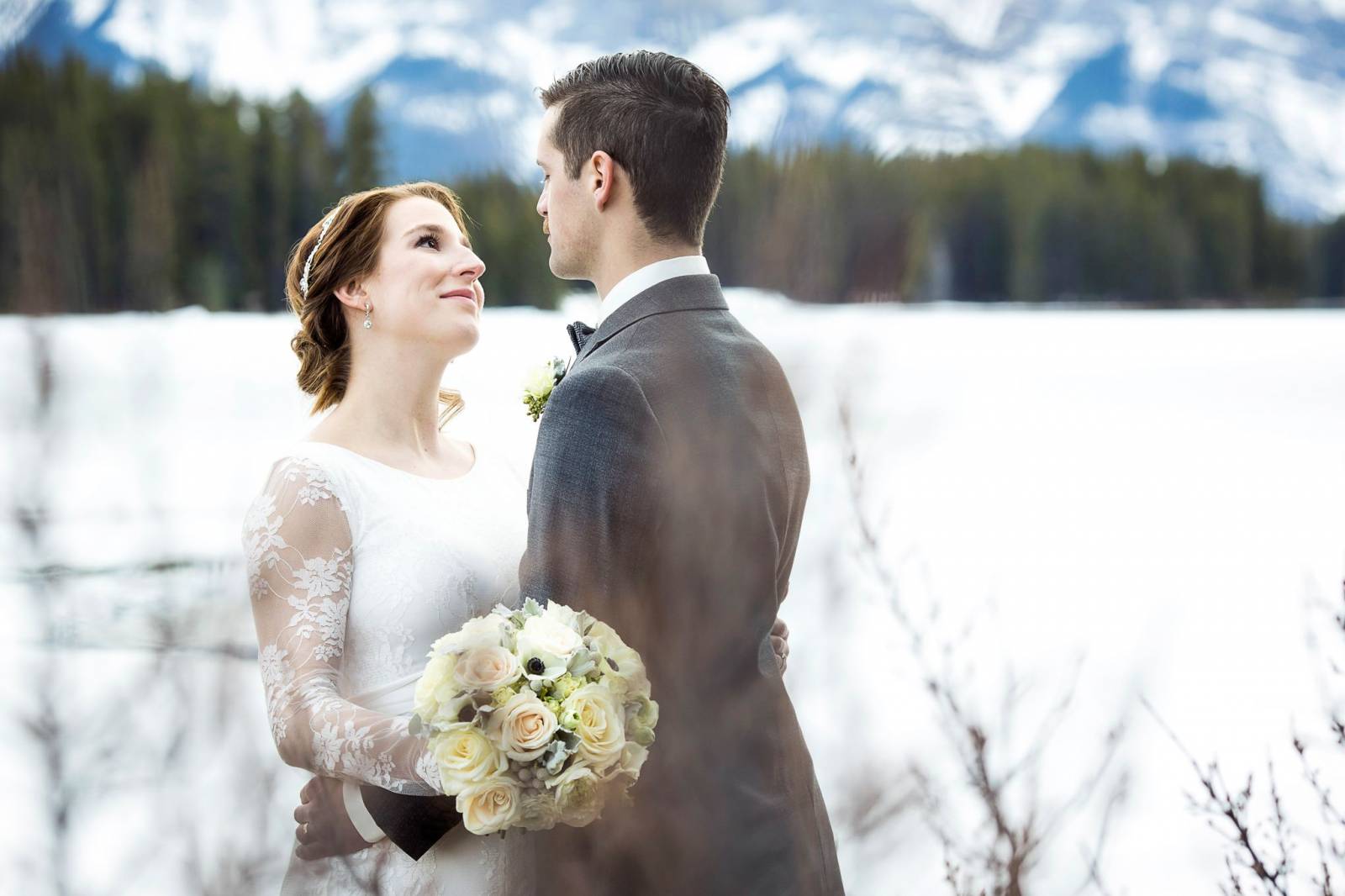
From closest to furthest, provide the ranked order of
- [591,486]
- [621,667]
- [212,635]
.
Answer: [212,635], [621,667], [591,486]

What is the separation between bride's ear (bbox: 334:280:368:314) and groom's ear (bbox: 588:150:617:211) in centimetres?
77

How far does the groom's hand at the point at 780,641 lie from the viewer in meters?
2.00

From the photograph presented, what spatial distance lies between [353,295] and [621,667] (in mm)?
1385

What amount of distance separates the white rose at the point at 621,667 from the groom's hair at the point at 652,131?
0.77 meters

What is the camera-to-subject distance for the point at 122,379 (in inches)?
40.5

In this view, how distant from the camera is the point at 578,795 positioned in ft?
5.05

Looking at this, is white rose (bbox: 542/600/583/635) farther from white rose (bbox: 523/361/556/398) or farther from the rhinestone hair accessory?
the rhinestone hair accessory

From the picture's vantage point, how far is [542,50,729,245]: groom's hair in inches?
77.9

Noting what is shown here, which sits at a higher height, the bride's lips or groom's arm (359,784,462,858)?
the bride's lips

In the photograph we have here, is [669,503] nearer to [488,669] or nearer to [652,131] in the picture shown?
[488,669]

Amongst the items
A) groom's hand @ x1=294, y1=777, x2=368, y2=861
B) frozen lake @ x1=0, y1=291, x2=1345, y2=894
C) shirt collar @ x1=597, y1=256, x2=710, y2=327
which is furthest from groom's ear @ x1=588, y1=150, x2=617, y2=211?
groom's hand @ x1=294, y1=777, x2=368, y2=861

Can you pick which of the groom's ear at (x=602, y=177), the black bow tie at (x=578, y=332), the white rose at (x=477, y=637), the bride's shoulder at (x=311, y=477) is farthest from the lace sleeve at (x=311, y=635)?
the groom's ear at (x=602, y=177)

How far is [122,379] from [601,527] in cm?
81

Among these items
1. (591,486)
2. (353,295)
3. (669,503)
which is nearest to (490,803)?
(591,486)
